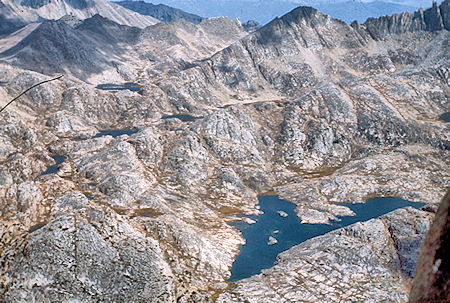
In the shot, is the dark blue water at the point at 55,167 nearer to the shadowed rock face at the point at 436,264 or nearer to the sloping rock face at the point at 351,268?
the sloping rock face at the point at 351,268

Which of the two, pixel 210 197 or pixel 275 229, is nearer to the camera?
pixel 275 229

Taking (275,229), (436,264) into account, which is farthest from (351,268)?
(436,264)

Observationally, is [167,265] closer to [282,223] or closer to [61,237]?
[61,237]

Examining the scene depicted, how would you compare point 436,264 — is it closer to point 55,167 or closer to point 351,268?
point 351,268

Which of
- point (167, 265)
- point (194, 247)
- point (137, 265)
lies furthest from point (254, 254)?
point (137, 265)

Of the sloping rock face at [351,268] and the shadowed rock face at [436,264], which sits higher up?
the shadowed rock face at [436,264]

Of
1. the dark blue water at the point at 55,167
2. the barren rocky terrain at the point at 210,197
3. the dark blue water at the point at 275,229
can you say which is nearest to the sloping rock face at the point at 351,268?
the barren rocky terrain at the point at 210,197
